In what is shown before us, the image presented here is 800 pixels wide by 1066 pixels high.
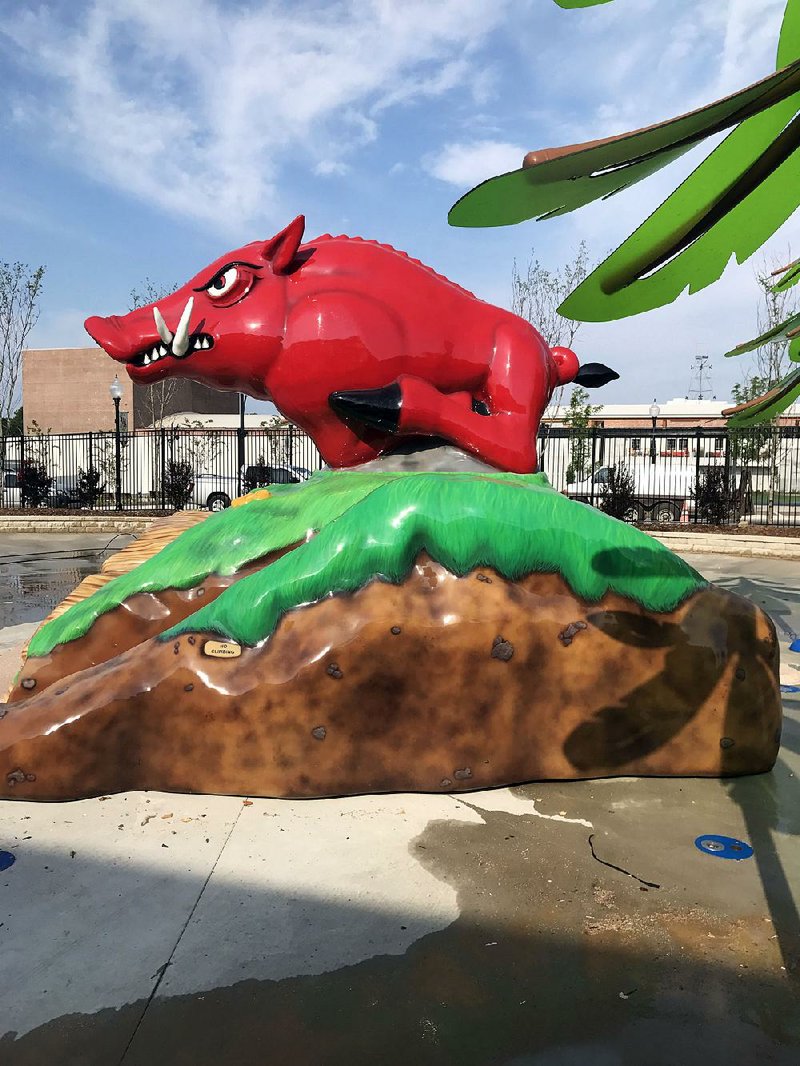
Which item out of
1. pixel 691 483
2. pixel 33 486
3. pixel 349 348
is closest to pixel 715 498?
pixel 691 483

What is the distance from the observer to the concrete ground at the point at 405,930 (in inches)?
63.4

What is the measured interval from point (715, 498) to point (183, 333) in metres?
16.0

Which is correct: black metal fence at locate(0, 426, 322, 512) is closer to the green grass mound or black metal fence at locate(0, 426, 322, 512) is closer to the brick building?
the brick building

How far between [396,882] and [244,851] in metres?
0.53

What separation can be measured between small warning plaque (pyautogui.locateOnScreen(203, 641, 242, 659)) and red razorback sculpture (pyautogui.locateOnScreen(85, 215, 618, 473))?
152 cm

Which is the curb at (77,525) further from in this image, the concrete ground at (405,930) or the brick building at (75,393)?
the brick building at (75,393)

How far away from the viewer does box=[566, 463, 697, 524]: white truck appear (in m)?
18.9

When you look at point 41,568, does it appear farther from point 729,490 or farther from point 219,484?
point 729,490

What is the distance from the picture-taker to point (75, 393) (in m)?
42.8

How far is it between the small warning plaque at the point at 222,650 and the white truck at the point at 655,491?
638 inches

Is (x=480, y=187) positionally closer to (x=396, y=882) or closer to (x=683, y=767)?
(x=396, y=882)

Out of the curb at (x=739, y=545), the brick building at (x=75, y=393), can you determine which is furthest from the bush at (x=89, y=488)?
the brick building at (x=75, y=393)

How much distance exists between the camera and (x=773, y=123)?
3.04ft

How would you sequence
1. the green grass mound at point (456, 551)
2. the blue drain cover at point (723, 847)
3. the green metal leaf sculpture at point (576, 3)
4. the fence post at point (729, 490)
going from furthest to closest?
the fence post at point (729, 490), the green grass mound at point (456, 551), the blue drain cover at point (723, 847), the green metal leaf sculpture at point (576, 3)
